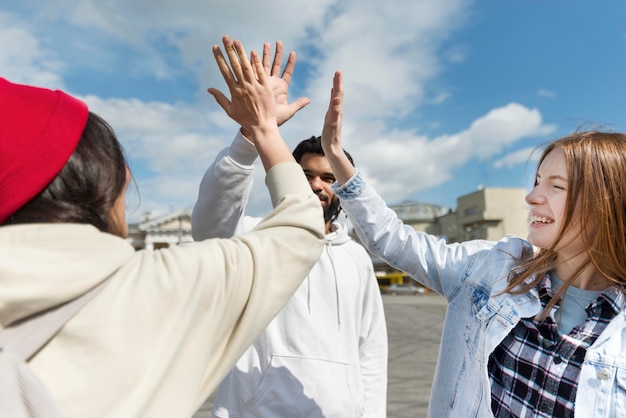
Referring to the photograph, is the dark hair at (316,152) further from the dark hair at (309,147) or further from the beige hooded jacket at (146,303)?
the beige hooded jacket at (146,303)

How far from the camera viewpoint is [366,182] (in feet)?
6.04

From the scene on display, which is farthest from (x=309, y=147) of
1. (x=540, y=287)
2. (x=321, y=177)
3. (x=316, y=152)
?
(x=540, y=287)

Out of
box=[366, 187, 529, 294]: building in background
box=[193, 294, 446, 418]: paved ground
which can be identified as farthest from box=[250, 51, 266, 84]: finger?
box=[366, 187, 529, 294]: building in background

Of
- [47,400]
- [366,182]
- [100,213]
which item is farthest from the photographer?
[366,182]

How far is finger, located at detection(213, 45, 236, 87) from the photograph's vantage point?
4.49ft

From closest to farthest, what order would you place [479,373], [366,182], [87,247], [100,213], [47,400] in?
[47,400], [87,247], [100,213], [479,373], [366,182]

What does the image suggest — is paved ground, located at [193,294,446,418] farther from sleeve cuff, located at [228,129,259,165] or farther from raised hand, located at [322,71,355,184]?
sleeve cuff, located at [228,129,259,165]

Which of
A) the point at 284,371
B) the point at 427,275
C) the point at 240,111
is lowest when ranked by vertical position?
the point at 284,371

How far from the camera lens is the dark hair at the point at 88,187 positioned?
0.95 m

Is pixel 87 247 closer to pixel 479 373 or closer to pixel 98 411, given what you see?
Answer: pixel 98 411

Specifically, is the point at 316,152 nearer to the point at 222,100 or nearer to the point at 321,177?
the point at 321,177

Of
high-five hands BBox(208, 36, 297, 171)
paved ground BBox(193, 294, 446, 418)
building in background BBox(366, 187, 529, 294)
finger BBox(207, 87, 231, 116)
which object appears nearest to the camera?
high-five hands BBox(208, 36, 297, 171)

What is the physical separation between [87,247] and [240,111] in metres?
0.62

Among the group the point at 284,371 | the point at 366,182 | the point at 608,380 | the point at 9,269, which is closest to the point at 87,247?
the point at 9,269
